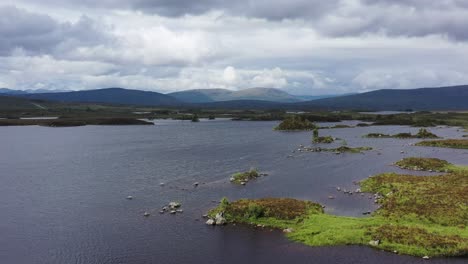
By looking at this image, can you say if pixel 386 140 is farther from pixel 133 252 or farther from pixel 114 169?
pixel 133 252

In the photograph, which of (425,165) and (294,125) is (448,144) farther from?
(294,125)

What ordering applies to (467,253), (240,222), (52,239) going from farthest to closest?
(240,222) < (52,239) < (467,253)

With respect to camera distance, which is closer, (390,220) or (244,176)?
(390,220)

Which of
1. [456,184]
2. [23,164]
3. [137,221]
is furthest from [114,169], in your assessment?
[456,184]

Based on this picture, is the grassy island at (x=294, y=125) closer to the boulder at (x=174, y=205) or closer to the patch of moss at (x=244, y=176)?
the patch of moss at (x=244, y=176)

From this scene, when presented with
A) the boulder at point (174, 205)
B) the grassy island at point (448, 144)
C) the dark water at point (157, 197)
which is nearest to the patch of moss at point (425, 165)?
the dark water at point (157, 197)

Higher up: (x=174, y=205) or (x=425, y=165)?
(x=425, y=165)

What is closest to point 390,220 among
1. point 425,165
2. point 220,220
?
point 220,220
